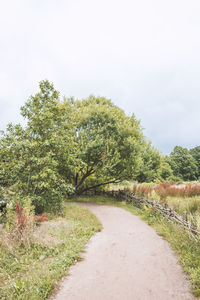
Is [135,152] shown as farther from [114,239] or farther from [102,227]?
[114,239]

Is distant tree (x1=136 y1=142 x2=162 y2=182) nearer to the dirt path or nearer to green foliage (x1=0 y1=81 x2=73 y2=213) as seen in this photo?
green foliage (x1=0 y1=81 x2=73 y2=213)

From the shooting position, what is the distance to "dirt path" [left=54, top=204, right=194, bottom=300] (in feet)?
13.3

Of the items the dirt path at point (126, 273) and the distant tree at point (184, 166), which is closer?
the dirt path at point (126, 273)

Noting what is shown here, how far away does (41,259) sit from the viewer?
18.3ft

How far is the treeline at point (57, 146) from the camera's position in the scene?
33.0 feet

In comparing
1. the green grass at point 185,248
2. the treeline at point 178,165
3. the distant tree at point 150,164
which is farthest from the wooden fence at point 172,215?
the treeline at point 178,165

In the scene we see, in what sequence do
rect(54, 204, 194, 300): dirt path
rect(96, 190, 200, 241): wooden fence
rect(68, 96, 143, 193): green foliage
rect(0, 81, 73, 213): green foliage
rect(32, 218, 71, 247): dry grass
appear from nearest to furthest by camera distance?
rect(54, 204, 194, 300): dirt path
rect(96, 190, 200, 241): wooden fence
rect(32, 218, 71, 247): dry grass
rect(0, 81, 73, 213): green foliage
rect(68, 96, 143, 193): green foliage

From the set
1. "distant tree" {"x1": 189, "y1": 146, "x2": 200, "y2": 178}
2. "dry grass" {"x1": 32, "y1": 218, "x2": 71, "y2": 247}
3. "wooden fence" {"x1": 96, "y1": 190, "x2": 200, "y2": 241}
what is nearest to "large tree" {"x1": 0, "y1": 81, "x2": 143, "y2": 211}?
"dry grass" {"x1": 32, "y1": 218, "x2": 71, "y2": 247}

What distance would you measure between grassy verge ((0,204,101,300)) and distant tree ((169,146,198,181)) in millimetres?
48327

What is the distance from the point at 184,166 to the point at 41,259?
5334 centimetres

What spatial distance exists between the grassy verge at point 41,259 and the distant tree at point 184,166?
159 feet

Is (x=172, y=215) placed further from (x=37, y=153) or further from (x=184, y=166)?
(x=184, y=166)

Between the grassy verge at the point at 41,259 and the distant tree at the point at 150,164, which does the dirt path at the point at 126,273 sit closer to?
the grassy verge at the point at 41,259

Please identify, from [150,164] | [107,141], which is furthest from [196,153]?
[107,141]
